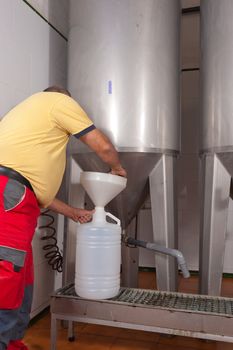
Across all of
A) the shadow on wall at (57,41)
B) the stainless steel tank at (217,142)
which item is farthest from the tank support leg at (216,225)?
the shadow on wall at (57,41)

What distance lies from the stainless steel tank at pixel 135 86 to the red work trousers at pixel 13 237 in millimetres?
551

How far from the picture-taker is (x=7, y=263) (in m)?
1.09

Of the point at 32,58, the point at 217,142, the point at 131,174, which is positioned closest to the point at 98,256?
the point at 131,174

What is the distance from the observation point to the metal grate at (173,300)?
1.26 meters

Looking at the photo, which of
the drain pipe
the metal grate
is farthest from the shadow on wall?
the metal grate

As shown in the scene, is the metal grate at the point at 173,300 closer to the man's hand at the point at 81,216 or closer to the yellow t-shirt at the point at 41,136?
the man's hand at the point at 81,216

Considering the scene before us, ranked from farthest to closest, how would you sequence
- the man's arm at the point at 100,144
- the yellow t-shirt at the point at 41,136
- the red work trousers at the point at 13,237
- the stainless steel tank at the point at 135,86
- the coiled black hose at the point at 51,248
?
the coiled black hose at the point at 51,248, the stainless steel tank at the point at 135,86, the man's arm at the point at 100,144, the yellow t-shirt at the point at 41,136, the red work trousers at the point at 13,237

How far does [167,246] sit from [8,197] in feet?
2.72

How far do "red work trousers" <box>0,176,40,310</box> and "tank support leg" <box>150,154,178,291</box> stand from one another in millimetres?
667

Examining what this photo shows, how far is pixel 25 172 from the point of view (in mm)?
1191

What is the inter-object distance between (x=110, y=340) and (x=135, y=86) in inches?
48.8

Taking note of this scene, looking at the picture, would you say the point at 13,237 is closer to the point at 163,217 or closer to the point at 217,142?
the point at 163,217

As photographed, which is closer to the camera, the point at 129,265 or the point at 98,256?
the point at 98,256

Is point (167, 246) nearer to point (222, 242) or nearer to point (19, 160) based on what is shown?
point (222, 242)
